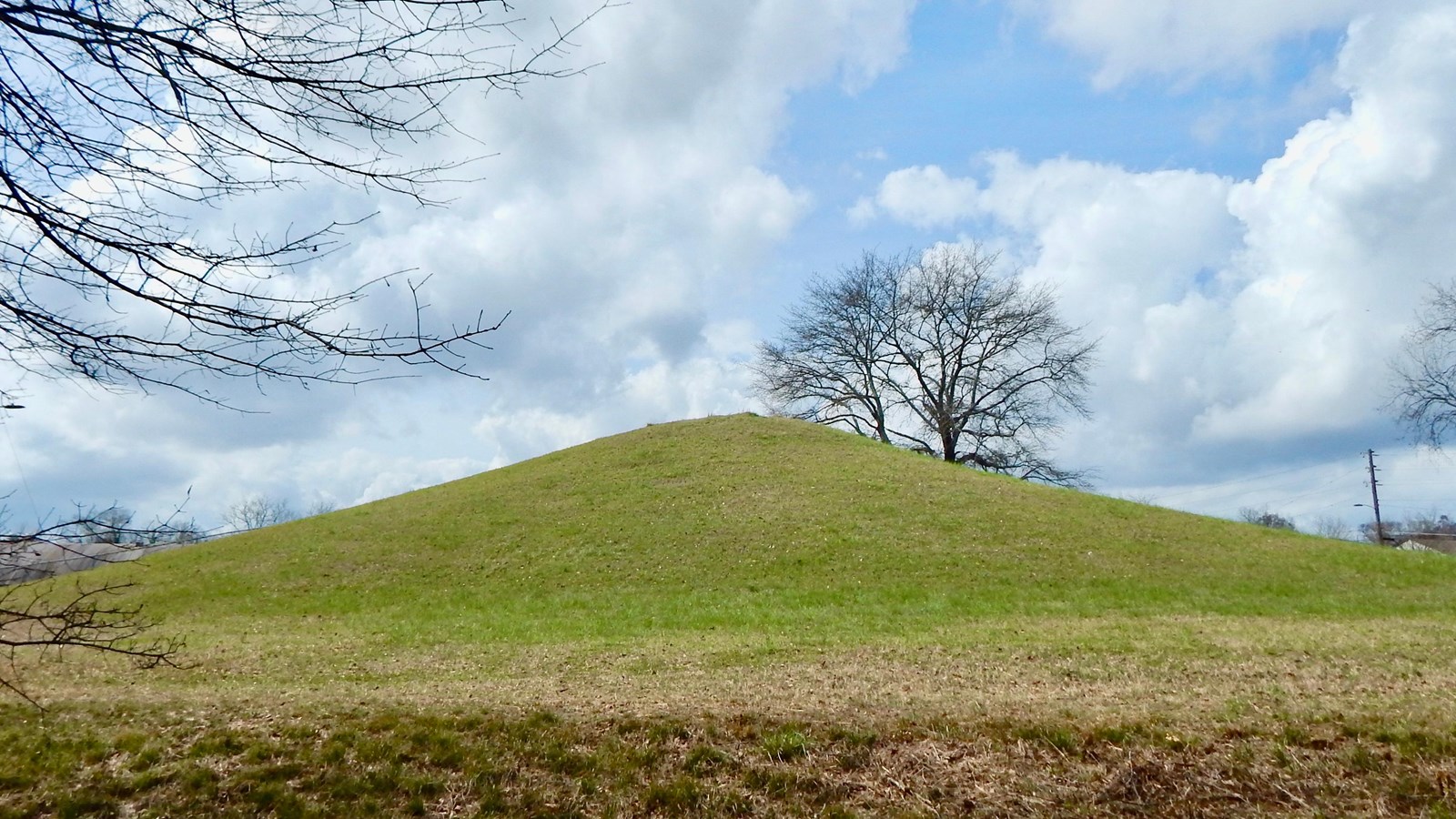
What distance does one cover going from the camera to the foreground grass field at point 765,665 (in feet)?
21.4

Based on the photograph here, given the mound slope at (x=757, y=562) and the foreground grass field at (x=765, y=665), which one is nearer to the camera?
the foreground grass field at (x=765, y=665)

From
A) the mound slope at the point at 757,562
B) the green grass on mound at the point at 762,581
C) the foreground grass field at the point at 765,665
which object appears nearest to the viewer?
the foreground grass field at the point at 765,665

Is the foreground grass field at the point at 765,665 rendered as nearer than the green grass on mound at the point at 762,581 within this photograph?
Yes

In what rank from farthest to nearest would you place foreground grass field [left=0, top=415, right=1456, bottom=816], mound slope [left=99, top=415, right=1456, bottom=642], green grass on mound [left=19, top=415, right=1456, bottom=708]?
mound slope [left=99, top=415, right=1456, bottom=642] < green grass on mound [left=19, top=415, right=1456, bottom=708] < foreground grass field [left=0, top=415, right=1456, bottom=816]

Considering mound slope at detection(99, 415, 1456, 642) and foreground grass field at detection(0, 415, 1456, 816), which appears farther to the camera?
mound slope at detection(99, 415, 1456, 642)

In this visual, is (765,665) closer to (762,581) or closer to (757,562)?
(762,581)

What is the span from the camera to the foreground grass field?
21.4 ft

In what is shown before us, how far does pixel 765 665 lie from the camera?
12.7m

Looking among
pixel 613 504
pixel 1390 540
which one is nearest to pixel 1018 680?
pixel 613 504

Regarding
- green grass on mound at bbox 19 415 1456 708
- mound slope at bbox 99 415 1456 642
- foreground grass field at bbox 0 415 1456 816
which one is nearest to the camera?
foreground grass field at bbox 0 415 1456 816

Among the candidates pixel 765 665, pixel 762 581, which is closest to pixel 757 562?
pixel 762 581

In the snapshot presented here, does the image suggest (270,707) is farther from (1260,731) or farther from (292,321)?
(1260,731)

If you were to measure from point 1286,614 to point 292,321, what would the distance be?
66.2 ft

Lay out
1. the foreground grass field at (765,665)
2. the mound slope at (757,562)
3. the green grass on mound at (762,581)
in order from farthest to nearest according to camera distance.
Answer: the mound slope at (757,562), the green grass on mound at (762,581), the foreground grass field at (765,665)
